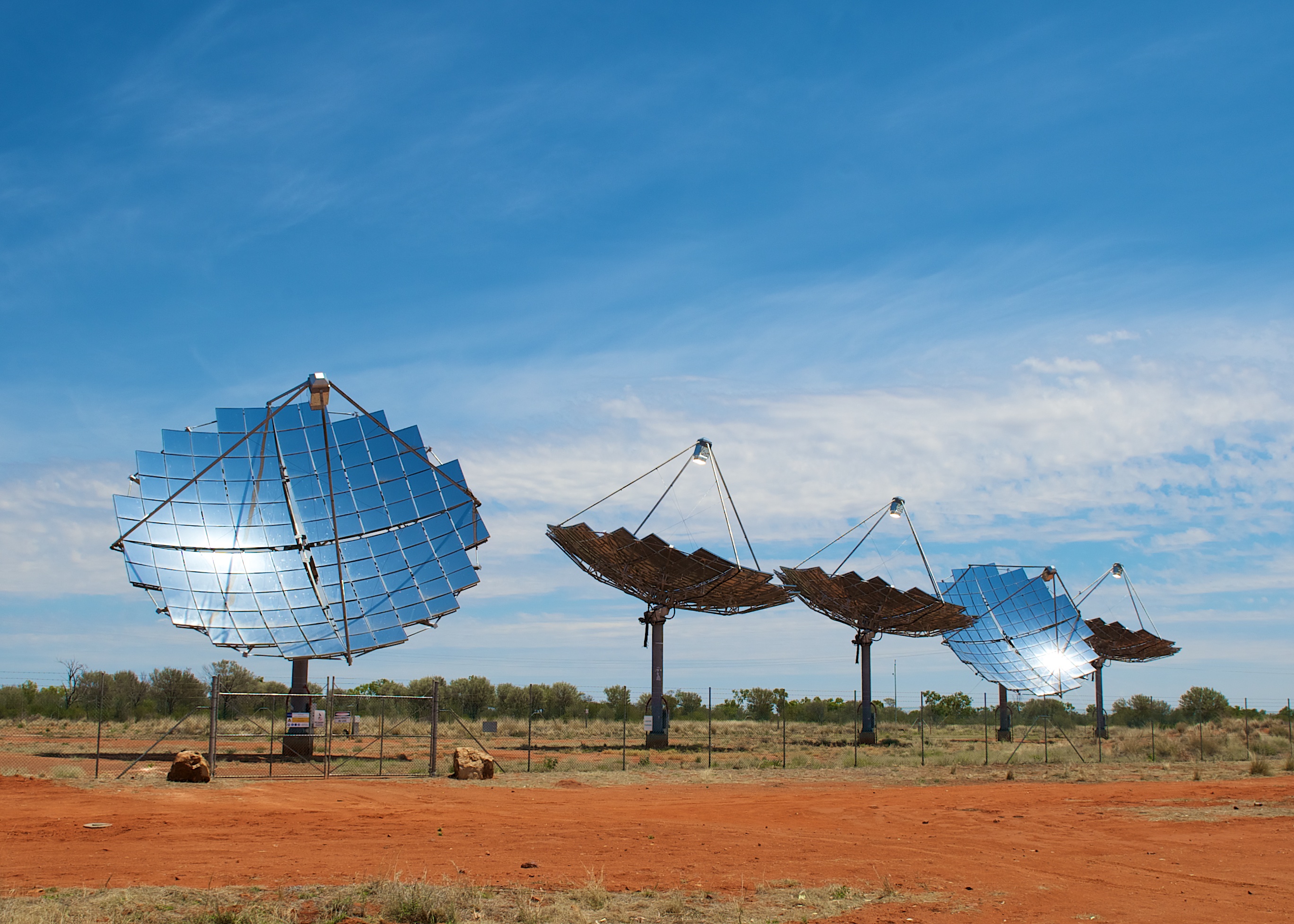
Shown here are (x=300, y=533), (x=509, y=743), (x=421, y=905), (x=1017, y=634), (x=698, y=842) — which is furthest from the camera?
(x=1017, y=634)

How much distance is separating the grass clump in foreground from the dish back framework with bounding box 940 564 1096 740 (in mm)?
50514

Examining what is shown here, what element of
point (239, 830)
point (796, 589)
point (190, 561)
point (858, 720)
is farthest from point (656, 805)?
point (858, 720)

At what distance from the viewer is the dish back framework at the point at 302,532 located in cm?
3084

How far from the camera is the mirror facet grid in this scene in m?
61.4

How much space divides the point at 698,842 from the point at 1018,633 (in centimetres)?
5062

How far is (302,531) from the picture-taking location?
110 feet

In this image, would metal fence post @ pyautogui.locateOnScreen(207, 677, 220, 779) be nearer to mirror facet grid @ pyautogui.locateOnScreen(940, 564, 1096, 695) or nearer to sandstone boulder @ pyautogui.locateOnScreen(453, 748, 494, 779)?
sandstone boulder @ pyautogui.locateOnScreen(453, 748, 494, 779)

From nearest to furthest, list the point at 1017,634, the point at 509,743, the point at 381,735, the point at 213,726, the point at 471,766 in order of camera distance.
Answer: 1. the point at 213,726
2. the point at 381,735
3. the point at 471,766
4. the point at 509,743
5. the point at 1017,634

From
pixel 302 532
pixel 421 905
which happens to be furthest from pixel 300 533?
pixel 421 905

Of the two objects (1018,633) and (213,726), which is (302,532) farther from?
(1018,633)

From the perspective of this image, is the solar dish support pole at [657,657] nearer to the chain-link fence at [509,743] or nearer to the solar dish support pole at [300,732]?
the chain-link fence at [509,743]

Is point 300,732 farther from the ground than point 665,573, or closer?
closer

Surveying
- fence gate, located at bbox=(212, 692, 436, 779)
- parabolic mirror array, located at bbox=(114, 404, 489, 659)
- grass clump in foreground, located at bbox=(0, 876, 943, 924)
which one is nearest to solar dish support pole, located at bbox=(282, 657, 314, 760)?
fence gate, located at bbox=(212, 692, 436, 779)

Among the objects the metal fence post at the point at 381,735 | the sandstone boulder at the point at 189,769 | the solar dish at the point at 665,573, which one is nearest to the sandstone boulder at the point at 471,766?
the metal fence post at the point at 381,735
